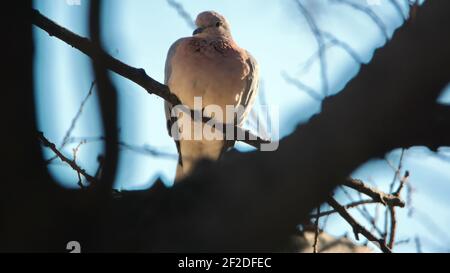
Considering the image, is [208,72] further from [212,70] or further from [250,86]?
[250,86]

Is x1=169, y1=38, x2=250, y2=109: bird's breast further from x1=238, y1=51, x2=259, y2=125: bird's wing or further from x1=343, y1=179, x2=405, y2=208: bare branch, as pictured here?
x1=343, y1=179, x2=405, y2=208: bare branch

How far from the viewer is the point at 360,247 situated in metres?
1.96

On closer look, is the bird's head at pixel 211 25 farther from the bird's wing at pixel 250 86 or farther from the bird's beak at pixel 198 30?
the bird's wing at pixel 250 86

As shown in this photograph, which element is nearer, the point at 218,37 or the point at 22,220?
the point at 22,220

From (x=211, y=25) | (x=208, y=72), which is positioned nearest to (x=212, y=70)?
(x=208, y=72)

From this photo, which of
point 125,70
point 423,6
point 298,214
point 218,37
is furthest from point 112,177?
point 218,37

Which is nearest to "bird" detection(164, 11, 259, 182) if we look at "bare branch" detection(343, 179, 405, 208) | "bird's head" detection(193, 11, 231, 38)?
"bird's head" detection(193, 11, 231, 38)

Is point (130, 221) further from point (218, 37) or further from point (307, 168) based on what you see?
point (218, 37)

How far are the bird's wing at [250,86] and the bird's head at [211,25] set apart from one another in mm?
250

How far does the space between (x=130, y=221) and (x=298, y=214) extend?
35 centimetres

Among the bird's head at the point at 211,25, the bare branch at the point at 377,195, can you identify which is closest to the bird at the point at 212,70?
the bird's head at the point at 211,25

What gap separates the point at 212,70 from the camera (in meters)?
3.91

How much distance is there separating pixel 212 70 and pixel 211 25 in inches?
18.3

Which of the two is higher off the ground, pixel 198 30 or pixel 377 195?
pixel 198 30
